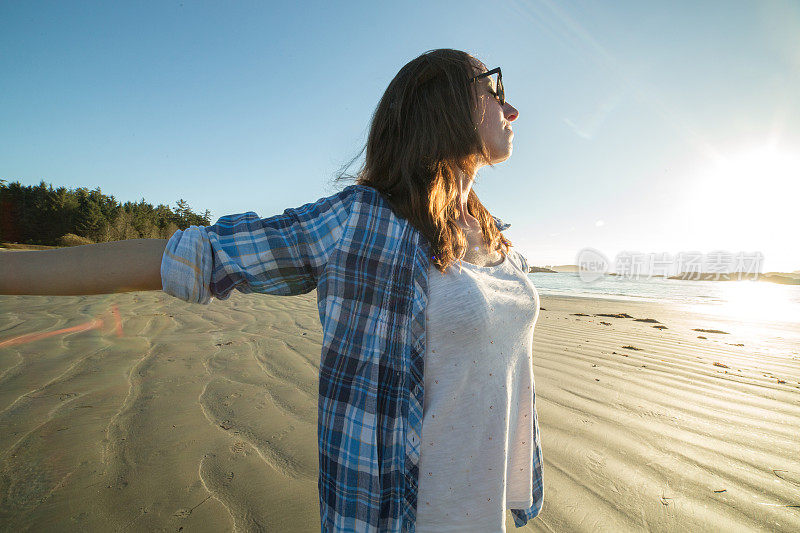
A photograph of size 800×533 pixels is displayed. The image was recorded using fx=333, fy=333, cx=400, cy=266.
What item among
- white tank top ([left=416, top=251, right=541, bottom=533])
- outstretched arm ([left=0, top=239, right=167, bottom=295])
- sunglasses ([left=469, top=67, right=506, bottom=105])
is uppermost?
sunglasses ([left=469, top=67, right=506, bottom=105])

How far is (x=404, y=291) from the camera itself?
76 centimetres

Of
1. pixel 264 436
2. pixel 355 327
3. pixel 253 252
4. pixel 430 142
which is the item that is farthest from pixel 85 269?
pixel 264 436

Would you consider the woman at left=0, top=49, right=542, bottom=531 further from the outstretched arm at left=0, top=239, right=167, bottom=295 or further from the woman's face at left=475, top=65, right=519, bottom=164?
the woman's face at left=475, top=65, right=519, bottom=164

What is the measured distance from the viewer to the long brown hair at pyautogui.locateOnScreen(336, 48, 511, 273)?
0.89 m

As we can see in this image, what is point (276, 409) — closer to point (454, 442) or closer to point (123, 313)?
point (454, 442)

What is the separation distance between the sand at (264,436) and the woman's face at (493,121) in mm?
1601

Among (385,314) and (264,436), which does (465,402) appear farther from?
(264,436)

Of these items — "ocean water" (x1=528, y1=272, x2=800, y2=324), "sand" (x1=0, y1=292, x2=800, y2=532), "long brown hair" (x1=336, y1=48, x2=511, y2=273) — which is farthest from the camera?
"ocean water" (x1=528, y1=272, x2=800, y2=324)

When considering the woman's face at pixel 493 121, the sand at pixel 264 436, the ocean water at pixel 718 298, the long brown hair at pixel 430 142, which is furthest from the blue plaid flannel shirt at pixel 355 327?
the ocean water at pixel 718 298

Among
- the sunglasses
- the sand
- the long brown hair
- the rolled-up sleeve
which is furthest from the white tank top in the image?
the sand

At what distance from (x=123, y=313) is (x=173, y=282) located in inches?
206

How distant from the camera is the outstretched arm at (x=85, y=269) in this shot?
0.62 meters

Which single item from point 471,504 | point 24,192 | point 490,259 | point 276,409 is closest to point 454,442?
point 471,504

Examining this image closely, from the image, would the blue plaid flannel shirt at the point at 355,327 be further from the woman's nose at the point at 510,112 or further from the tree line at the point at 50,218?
the tree line at the point at 50,218
